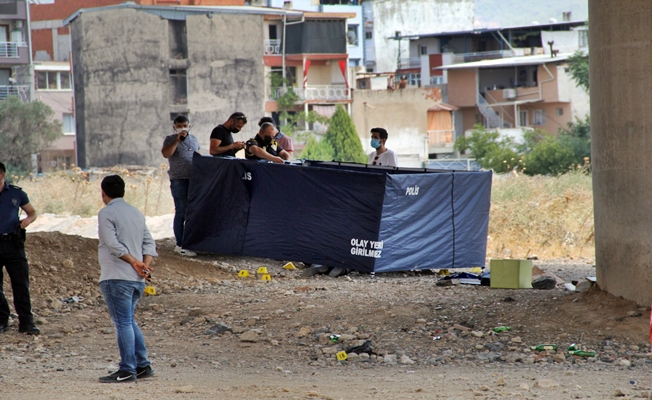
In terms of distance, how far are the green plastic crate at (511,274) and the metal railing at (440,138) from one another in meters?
55.2

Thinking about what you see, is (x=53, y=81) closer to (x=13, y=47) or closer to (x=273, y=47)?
(x=13, y=47)

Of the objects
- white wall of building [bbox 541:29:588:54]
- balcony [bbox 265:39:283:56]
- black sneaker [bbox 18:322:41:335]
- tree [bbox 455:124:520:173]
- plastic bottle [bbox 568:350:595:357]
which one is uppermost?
white wall of building [bbox 541:29:588:54]

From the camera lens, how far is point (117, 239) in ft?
24.6

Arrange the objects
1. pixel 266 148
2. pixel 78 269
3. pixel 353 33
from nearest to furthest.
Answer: pixel 78 269 < pixel 266 148 < pixel 353 33

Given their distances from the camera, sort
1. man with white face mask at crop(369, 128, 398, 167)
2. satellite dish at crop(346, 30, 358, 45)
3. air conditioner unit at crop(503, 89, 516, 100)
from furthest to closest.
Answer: satellite dish at crop(346, 30, 358, 45)
air conditioner unit at crop(503, 89, 516, 100)
man with white face mask at crop(369, 128, 398, 167)

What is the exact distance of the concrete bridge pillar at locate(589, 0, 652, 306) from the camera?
940cm

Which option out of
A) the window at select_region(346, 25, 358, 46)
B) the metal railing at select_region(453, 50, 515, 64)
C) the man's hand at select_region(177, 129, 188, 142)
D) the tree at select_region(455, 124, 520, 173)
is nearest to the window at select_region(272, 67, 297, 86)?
the tree at select_region(455, 124, 520, 173)

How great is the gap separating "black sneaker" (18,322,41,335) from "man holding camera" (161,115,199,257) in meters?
4.52

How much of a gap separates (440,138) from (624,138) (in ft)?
194

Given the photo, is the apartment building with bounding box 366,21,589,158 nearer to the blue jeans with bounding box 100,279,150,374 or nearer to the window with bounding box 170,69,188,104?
the window with bounding box 170,69,188,104

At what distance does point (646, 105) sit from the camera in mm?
9391

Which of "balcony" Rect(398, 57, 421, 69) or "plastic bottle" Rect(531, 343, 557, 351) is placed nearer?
"plastic bottle" Rect(531, 343, 557, 351)

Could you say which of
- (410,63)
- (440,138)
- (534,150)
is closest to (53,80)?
(440,138)

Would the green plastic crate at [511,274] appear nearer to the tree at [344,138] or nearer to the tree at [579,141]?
the tree at [579,141]
